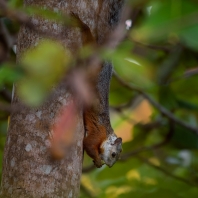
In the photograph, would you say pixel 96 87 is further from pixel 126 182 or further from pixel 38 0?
pixel 126 182

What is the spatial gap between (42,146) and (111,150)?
0.24 metres

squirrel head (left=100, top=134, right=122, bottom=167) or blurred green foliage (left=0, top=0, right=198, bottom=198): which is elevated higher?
squirrel head (left=100, top=134, right=122, bottom=167)

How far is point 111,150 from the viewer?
63.4 inches

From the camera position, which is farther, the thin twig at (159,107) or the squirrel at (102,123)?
the thin twig at (159,107)

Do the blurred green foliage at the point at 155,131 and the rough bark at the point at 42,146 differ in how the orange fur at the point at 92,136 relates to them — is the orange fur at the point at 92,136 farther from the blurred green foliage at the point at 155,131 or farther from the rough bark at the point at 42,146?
the blurred green foliage at the point at 155,131

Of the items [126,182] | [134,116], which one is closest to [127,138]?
[134,116]

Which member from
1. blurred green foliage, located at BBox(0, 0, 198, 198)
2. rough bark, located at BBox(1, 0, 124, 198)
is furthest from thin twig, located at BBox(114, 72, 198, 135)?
rough bark, located at BBox(1, 0, 124, 198)

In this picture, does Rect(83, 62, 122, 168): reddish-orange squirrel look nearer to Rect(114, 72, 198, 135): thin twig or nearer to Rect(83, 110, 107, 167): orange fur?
Rect(83, 110, 107, 167): orange fur

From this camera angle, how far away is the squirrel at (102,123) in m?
1.60

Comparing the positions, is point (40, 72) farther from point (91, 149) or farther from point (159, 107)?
point (159, 107)

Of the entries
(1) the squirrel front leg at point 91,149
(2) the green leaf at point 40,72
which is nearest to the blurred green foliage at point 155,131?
(1) the squirrel front leg at point 91,149

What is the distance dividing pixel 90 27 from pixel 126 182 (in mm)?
1181

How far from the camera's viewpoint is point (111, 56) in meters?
0.79

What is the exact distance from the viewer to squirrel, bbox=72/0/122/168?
5.24ft
